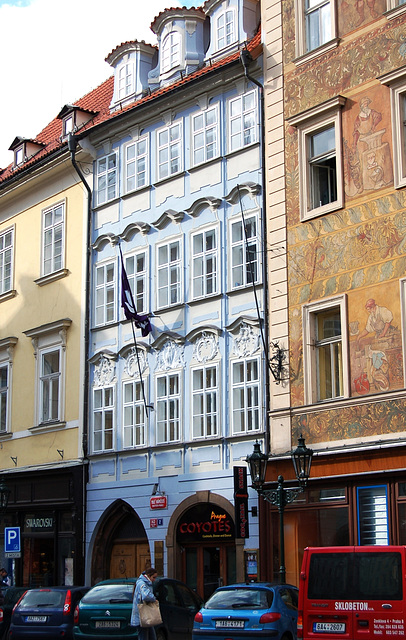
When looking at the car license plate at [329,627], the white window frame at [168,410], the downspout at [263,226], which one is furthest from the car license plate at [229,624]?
the white window frame at [168,410]

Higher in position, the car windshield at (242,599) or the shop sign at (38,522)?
the shop sign at (38,522)

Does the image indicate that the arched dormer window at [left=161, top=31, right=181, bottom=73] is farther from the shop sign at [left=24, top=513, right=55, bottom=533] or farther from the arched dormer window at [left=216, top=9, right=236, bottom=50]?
the shop sign at [left=24, top=513, right=55, bottom=533]

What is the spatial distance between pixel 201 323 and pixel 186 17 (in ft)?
29.3

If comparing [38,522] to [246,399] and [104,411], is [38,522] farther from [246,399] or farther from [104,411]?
[246,399]

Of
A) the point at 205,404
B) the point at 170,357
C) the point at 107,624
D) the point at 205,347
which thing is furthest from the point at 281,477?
the point at 170,357

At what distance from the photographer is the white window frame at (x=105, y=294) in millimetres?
28859

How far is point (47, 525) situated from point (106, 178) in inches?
398

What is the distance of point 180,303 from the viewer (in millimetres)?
26438

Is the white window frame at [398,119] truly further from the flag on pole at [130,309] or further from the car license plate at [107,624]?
the car license plate at [107,624]

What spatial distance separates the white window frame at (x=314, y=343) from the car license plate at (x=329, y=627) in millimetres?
7693

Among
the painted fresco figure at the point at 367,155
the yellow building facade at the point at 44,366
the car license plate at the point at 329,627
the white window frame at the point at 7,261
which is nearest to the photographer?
the car license plate at the point at 329,627

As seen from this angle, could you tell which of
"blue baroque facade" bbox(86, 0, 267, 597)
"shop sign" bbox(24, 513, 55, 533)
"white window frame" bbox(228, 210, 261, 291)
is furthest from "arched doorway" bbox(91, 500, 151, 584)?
"white window frame" bbox(228, 210, 261, 291)

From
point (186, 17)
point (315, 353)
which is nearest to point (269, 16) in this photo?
point (186, 17)

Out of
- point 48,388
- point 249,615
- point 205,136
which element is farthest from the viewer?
point 48,388
